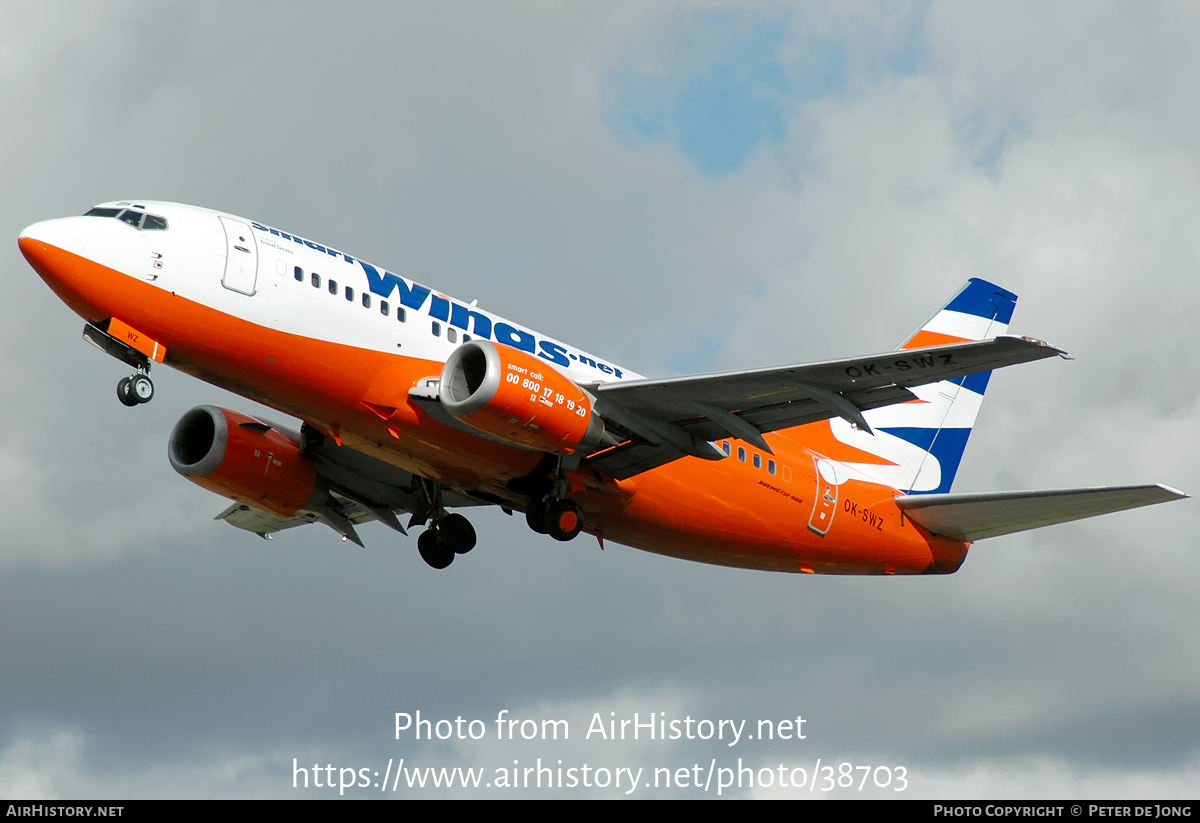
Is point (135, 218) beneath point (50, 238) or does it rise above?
above

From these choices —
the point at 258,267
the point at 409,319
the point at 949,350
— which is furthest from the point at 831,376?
the point at 258,267

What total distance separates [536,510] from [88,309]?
30.5ft

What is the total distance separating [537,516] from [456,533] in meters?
3.69

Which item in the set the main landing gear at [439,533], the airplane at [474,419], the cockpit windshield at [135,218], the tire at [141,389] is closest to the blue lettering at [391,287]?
the airplane at [474,419]

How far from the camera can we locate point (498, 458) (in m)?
26.7

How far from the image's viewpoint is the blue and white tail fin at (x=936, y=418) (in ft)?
111

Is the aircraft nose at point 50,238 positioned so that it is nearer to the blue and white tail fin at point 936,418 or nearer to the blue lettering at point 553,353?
the blue lettering at point 553,353

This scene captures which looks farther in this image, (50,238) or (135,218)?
(135,218)

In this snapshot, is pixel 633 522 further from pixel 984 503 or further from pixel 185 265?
pixel 185 265

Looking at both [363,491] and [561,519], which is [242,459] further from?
[561,519]

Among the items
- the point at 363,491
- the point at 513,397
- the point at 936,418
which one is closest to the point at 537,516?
the point at 513,397

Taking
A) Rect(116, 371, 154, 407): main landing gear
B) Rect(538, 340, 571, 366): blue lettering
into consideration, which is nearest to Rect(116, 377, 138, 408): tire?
Rect(116, 371, 154, 407): main landing gear

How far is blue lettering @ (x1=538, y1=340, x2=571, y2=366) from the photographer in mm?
27250

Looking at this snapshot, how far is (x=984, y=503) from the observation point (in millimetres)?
30266
